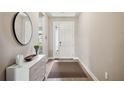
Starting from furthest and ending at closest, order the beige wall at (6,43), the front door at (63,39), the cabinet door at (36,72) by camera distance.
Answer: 1. the front door at (63,39)
2. the cabinet door at (36,72)
3. the beige wall at (6,43)

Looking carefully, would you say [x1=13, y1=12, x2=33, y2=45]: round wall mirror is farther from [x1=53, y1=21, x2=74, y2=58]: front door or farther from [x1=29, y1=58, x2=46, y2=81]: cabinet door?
[x1=53, y1=21, x2=74, y2=58]: front door

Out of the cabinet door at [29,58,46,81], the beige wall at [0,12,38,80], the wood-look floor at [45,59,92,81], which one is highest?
the beige wall at [0,12,38,80]

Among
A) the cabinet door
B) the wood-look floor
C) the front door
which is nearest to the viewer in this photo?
the cabinet door

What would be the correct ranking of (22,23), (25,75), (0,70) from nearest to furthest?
(0,70) < (25,75) < (22,23)

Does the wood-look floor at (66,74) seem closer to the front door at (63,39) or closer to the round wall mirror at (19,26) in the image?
the round wall mirror at (19,26)

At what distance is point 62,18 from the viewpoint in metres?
7.09

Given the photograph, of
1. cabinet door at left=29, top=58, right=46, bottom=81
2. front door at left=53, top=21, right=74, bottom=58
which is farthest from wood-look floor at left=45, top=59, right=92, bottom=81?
front door at left=53, top=21, right=74, bottom=58

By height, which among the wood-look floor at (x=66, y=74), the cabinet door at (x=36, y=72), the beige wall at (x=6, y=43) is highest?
the beige wall at (x=6, y=43)

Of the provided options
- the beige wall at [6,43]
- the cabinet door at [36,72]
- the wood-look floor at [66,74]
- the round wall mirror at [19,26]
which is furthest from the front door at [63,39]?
the beige wall at [6,43]
